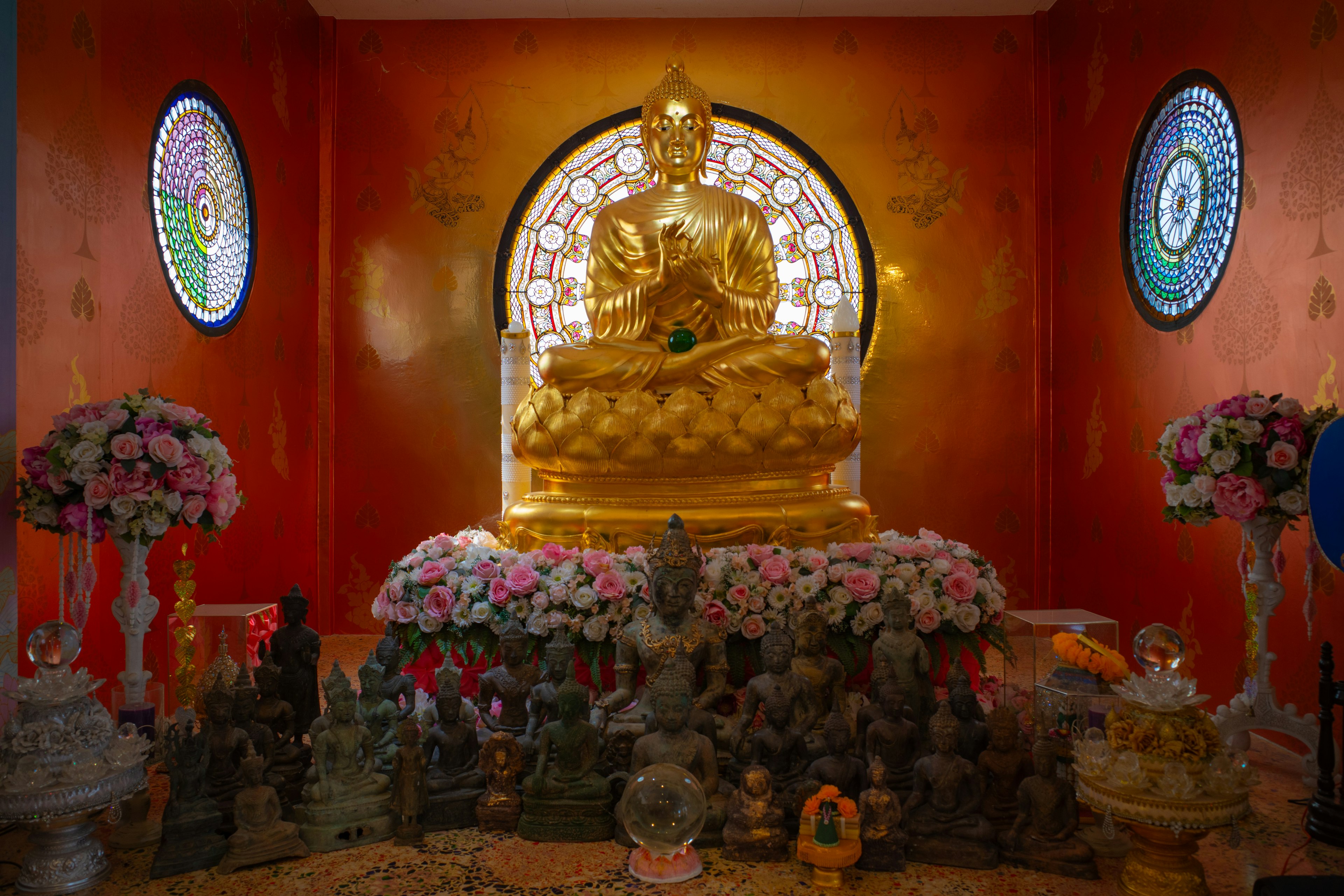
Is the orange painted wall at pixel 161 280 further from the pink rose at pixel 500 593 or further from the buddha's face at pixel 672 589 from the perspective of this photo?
the buddha's face at pixel 672 589

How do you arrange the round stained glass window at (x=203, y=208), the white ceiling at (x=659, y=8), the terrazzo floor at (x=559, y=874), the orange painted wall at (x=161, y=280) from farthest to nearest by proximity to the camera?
the white ceiling at (x=659, y=8) → the round stained glass window at (x=203, y=208) → the orange painted wall at (x=161, y=280) → the terrazzo floor at (x=559, y=874)

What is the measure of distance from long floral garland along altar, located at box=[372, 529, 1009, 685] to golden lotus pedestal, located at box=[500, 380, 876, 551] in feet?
1.86

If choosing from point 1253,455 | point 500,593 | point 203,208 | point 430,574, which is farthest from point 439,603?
point 1253,455

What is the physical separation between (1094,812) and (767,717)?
101 centimetres

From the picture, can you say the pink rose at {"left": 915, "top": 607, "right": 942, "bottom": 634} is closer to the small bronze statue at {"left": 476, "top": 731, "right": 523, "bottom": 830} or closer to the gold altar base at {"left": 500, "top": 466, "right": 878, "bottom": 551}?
the gold altar base at {"left": 500, "top": 466, "right": 878, "bottom": 551}

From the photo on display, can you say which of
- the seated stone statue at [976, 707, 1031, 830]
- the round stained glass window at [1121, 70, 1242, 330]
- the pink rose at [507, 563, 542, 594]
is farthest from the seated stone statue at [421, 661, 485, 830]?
the round stained glass window at [1121, 70, 1242, 330]

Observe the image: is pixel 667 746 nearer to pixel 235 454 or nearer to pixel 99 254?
pixel 99 254

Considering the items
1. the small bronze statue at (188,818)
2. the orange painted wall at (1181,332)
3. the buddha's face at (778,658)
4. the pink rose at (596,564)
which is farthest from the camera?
the pink rose at (596,564)

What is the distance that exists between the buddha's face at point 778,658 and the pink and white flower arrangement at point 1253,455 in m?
1.70

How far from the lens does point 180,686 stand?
3.86 metres

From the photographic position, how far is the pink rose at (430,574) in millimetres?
4098

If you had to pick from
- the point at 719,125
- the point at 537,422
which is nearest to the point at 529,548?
the point at 537,422

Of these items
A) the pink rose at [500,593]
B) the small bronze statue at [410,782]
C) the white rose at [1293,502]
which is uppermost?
the white rose at [1293,502]

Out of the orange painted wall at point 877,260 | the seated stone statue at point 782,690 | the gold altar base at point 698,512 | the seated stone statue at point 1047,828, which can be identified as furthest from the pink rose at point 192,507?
the orange painted wall at point 877,260
